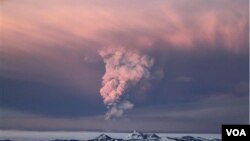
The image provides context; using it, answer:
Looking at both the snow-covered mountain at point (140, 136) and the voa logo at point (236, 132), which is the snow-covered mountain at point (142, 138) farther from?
the voa logo at point (236, 132)

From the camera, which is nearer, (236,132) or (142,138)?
(236,132)

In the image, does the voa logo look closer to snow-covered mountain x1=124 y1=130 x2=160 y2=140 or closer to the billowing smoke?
snow-covered mountain x1=124 y1=130 x2=160 y2=140

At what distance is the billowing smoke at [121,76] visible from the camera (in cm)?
355

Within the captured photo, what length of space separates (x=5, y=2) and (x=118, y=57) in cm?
112

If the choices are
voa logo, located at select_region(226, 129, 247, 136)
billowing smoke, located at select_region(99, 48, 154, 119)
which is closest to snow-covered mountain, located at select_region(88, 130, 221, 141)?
billowing smoke, located at select_region(99, 48, 154, 119)

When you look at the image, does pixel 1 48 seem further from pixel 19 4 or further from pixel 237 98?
pixel 237 98

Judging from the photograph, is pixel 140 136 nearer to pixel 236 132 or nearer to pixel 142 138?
pixel 142 138

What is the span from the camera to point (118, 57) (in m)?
3.59

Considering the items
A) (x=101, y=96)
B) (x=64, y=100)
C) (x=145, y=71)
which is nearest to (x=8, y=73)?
(x=64, y=100)

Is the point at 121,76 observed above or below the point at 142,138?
above

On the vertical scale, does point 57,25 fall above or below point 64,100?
above

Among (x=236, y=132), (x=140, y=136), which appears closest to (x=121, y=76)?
(x=140, y=136)

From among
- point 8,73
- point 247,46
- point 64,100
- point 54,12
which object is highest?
point 54,12

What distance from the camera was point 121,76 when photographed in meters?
3.57
